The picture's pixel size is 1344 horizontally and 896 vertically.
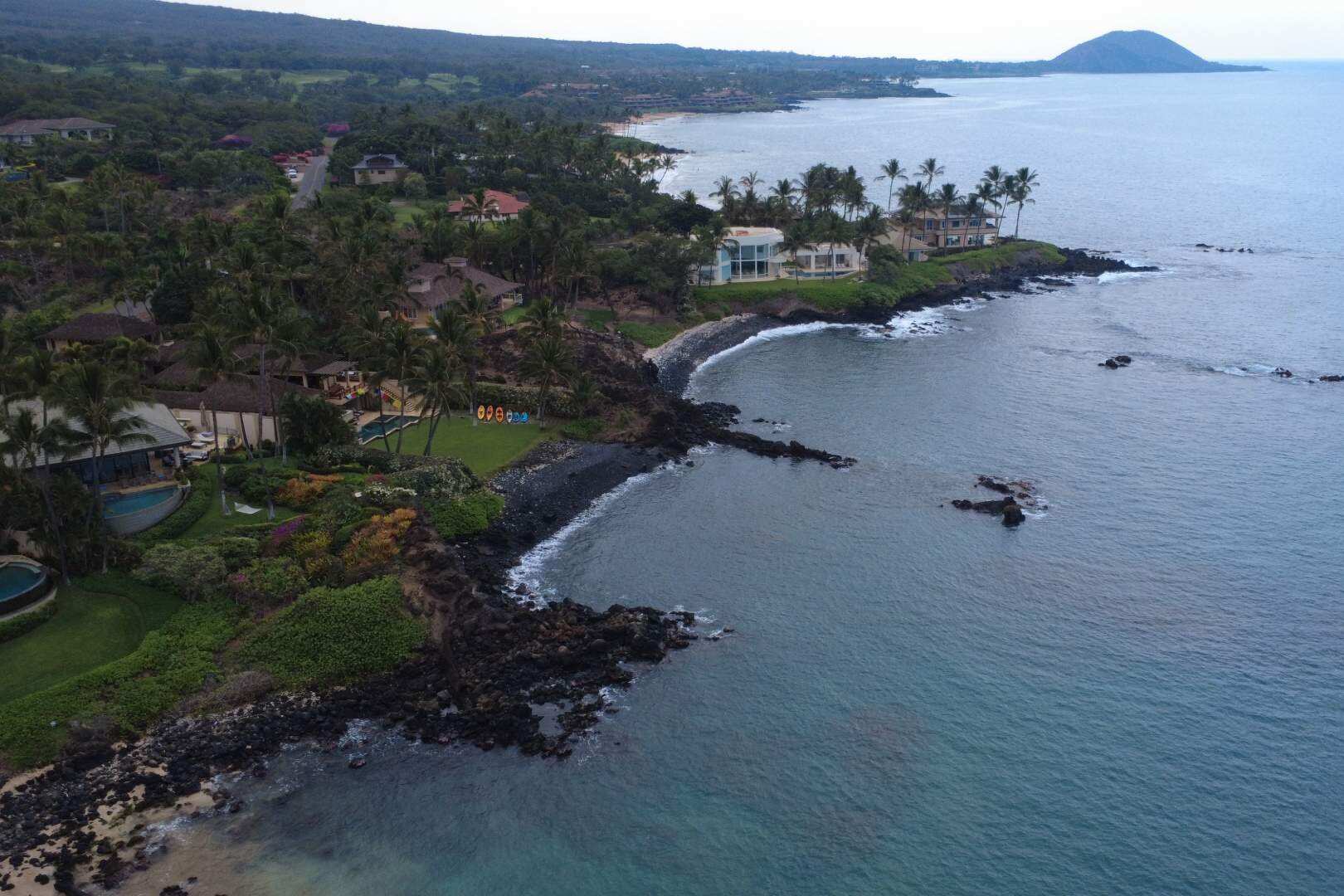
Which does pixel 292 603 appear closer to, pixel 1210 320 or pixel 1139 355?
pixel 1139 355

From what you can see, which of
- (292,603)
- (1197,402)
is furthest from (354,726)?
(1197,402)

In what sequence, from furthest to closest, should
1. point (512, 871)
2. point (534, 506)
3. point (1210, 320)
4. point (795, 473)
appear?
point (1210, 320) < point (795, 473) < point (534, 506) < point (512, 871)

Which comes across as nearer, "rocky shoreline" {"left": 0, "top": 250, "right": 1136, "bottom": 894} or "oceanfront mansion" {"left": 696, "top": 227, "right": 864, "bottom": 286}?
"rocky shoreline" {"left": 0, "top": 250, "right": 1136, "bottom": 894}

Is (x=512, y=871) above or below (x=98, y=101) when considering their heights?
below

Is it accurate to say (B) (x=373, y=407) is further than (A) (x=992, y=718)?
Yes

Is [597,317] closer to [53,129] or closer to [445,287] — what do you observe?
[445,287]

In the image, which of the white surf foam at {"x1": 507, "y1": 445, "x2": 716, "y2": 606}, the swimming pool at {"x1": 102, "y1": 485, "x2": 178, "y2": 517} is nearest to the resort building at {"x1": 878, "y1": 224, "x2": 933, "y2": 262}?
the white surf foam at {"x1": 507, "y1": 445, "x2": 716, "y2": 606}

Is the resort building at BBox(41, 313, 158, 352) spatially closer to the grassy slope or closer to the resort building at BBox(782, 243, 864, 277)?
the grassy slope

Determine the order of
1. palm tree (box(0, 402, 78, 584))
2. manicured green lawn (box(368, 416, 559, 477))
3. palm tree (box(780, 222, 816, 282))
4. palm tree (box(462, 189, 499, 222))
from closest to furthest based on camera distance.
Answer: palm tree (box(0, 402, 78, 584)) < manicured green lawn (box(368, 416, 559, 477)) < palm tree (box(462, 189, 499, 222)) < palm tree (box(780, 222, 816, 282))
